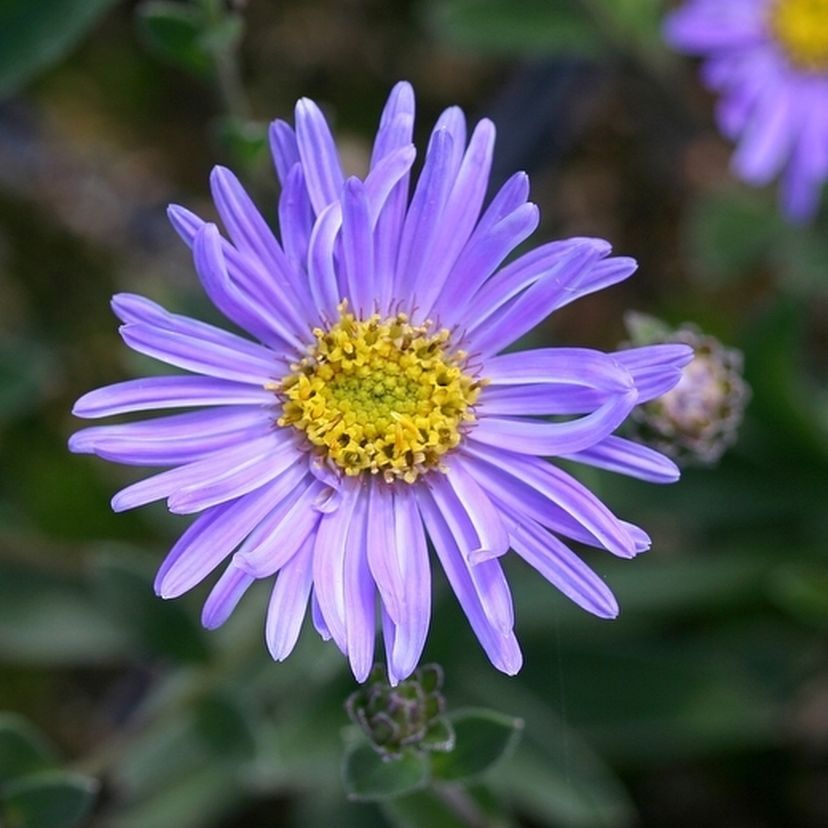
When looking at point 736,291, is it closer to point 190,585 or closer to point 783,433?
point 783,433

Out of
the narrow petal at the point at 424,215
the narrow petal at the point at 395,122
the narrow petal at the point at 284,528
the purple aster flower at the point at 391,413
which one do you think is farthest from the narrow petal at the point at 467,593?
the narrow petal at the point at 395,122

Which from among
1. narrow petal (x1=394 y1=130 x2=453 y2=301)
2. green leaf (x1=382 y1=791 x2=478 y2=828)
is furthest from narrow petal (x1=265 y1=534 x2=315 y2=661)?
green leaf (x1=382 y1=791 x2=478 y2=828)

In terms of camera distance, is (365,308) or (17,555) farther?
(17,555)

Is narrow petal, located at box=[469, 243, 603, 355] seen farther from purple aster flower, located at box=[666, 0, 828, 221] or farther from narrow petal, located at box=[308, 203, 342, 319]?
purple aster flower, located at box=[666, 0, 828, 221]

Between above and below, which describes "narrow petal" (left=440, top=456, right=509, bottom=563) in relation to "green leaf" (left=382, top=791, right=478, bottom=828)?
above

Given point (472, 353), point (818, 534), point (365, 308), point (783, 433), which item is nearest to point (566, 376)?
point (472, 353)

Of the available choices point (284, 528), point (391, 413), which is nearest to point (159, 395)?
point (284, 528)

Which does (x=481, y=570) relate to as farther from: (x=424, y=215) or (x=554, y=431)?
(x=424, y=215)
